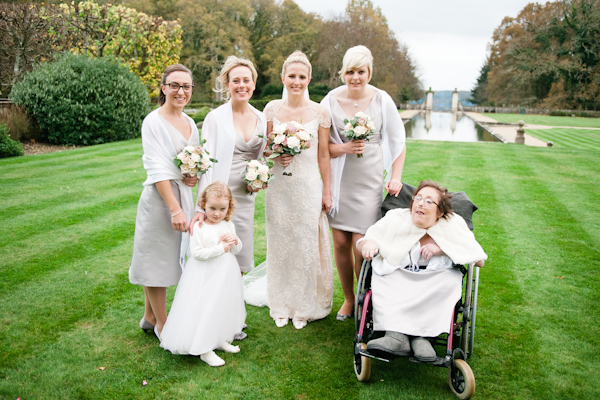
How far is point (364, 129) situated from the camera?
3.64 m

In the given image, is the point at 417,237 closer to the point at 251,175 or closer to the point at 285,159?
the point at 285,159

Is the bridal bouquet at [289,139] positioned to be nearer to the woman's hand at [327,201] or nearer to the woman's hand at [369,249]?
the woman's hand at [327,201]

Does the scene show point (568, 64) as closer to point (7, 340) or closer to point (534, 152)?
point (534, 152)

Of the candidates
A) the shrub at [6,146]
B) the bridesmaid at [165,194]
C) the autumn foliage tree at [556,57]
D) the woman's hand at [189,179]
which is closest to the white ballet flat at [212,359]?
the bridesmaid at [165,194]

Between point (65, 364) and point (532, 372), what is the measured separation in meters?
3.51

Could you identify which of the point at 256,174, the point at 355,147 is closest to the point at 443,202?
the point at 355,147

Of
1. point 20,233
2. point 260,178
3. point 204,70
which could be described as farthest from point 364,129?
point 204,70

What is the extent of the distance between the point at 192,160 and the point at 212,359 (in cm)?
153

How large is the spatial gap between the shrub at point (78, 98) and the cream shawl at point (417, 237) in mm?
14106

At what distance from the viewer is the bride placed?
3.90 m

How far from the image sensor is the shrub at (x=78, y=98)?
1457 centimetres

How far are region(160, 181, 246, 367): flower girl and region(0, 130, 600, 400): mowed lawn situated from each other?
20 cm

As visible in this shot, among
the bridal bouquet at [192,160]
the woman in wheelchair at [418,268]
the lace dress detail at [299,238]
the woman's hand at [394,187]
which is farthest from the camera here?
the lace dress detail at [299,238]

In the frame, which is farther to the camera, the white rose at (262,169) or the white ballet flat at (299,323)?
the white ballet flat at (299,323)
